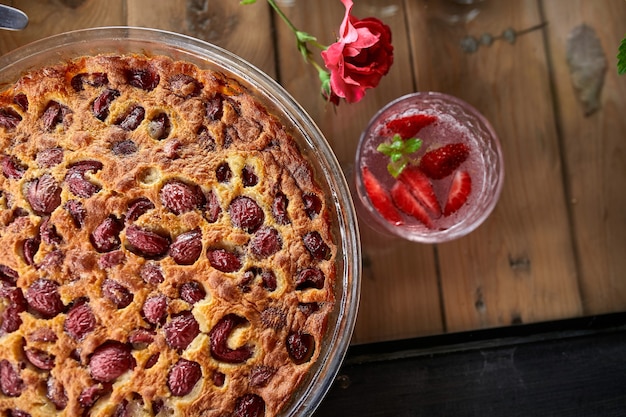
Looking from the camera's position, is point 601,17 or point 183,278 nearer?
point 183,278

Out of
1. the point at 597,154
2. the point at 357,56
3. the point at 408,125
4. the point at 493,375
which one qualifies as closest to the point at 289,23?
the point at 357,56

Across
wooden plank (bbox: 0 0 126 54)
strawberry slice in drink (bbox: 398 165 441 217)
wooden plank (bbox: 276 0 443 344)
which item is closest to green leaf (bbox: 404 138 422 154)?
strawberry slice in drink (bbox: 398 165 441 217)

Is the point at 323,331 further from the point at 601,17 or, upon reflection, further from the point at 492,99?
the point at 601,17

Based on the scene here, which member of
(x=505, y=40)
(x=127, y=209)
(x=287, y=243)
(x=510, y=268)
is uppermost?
(x=505, y=40)

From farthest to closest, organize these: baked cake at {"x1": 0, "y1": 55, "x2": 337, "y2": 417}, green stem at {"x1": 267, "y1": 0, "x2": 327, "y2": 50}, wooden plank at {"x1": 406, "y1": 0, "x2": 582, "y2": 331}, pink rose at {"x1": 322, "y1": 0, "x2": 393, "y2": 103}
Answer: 1. wooden plank at {"x1": 406, "y1": 0, "x2": 582, "y2": 331}
2. green stem at {"x1": 267, "y1": 0, "x2": 327, "y2": 50}
3. pink rose at {"x1": 322, "y1": 0, "x2": 393, "y2": 103}
4. baked cake at {"x1": 0, "y1": 55, "x2": 337, "y2": 417}

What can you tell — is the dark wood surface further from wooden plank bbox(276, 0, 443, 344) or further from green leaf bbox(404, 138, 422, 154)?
green leaf bbox(404, 138, 422, 154)

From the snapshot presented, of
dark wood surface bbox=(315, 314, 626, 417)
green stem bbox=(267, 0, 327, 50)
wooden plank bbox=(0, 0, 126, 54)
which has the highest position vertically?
wooden plank bbox=(0, 0, 126, 54)

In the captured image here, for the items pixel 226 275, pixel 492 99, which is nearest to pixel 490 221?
pixel 492 99
